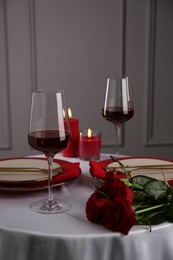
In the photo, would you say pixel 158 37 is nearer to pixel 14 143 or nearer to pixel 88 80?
pixel 88 80

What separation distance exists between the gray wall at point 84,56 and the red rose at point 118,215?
2.20m

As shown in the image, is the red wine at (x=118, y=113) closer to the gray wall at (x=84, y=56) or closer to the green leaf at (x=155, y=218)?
the green leaf at (x=155, y=218)

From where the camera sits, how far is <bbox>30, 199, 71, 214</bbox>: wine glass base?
97 centimetres

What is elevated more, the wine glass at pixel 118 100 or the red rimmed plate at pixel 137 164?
the wine glass at pixel 118 100

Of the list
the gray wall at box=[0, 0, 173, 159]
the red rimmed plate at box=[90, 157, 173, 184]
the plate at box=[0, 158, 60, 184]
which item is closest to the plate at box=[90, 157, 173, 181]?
the red rimmed plate at box=[90, 157, 173, 184]

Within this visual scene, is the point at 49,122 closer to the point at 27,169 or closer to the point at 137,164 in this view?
the point at 27,169

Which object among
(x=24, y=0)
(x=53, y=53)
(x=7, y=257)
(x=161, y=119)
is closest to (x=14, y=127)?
(x=53, y=53)

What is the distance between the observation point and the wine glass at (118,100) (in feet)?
4.25

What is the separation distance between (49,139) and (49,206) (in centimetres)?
16

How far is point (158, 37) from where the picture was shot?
3.00 m

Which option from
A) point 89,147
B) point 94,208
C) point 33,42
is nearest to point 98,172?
Result: point 94,208

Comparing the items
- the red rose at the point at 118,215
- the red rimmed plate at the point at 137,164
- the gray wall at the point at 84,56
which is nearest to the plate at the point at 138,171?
the red rimmed plate at the point at 137,164

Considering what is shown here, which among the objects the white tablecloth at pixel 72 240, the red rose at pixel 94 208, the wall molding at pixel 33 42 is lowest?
the white tablecloth at pixel 72 240

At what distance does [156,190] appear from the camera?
0.92m
